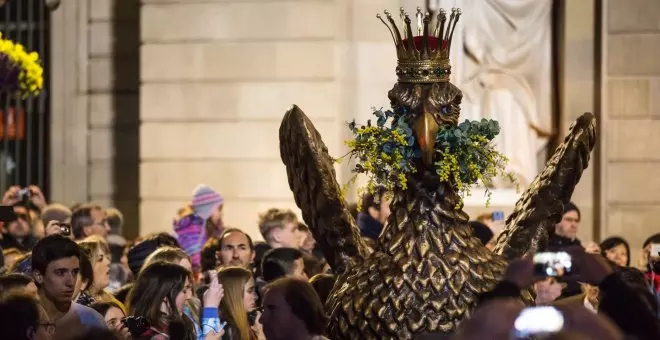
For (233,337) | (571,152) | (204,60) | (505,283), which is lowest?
(233,337)

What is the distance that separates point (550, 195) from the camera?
7.18 meters

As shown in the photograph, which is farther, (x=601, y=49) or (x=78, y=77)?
(x=78, y=77)

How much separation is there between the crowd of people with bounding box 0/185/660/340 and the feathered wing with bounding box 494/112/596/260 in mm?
251

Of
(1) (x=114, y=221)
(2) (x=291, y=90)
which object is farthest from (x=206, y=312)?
(2) (x=291, y=90)

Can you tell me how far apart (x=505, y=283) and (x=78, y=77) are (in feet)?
39.1

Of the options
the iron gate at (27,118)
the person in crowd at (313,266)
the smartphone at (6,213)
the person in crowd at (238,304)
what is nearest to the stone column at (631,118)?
the person in crowd at (313,266)

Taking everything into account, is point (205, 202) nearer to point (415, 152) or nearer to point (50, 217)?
point (50, 217)

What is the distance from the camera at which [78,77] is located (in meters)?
17.1

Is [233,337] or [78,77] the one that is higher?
[78,77]

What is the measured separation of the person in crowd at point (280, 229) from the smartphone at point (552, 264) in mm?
5128

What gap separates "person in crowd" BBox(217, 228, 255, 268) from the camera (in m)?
10.3

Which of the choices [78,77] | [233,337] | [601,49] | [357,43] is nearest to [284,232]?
[233,337]

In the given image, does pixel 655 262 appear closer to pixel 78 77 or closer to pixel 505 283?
pixel 505 283

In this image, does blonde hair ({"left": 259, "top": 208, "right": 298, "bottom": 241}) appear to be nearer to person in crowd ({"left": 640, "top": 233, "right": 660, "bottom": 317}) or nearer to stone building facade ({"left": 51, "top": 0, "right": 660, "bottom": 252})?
person in crowd ({"left": 640, "top": 233, "right": 660, "bottom": 317})
